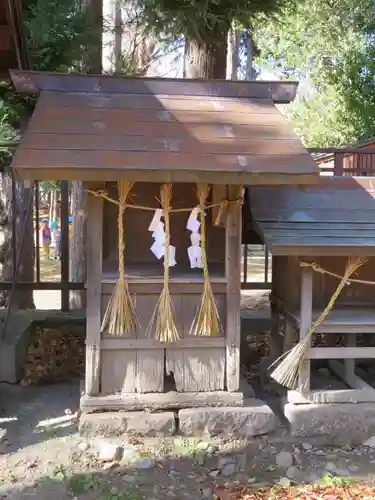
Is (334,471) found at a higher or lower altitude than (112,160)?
lower

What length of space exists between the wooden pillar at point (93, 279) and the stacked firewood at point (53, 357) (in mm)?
1365

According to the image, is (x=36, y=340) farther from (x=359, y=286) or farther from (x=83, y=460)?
(x=359, y=286)

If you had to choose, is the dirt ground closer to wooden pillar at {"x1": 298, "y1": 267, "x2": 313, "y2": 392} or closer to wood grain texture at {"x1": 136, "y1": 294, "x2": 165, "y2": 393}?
wood grain texture at {"x1": 136, "y1": 294, "x2": 165, "y2": 393}

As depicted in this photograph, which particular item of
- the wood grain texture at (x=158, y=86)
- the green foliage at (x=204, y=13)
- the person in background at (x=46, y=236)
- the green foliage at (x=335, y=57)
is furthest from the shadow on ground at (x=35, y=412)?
the person in background at (x=46, y=236)

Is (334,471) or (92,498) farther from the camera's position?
(334,471)

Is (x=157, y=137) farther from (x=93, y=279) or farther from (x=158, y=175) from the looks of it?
(x=93, y=279)

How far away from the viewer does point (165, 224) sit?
3893 millimetres

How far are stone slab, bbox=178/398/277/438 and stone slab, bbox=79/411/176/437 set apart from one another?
0.13 metres

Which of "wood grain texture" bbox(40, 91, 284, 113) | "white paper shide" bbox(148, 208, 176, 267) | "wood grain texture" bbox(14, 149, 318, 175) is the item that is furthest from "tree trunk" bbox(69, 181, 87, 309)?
"wood grain texture" bbox(14, 149, 318, 175)

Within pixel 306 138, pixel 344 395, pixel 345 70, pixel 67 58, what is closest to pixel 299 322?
pixel 344 395

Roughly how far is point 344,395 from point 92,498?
209 cm

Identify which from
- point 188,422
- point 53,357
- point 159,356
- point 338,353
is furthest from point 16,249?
point 338,353

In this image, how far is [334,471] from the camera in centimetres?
363

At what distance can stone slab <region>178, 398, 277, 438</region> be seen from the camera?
13.1 ft
